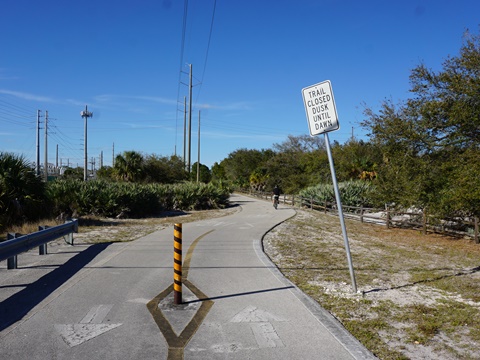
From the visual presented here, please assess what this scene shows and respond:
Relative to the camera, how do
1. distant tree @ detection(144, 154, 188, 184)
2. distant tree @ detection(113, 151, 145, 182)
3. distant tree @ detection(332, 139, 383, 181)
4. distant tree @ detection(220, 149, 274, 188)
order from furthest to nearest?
distant tree @ detection(220, 149, 274, 188), distant tree @ detection(144, 154, 188, 184), distant tree @ detection(113, 151, 145, 182), distant tree @ detection(332, 139, 383, 181)

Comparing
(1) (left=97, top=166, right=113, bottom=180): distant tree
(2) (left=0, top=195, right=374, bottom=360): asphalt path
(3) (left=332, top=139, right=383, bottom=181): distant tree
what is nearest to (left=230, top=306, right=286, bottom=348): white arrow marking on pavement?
(2) (left=0, top=195, right=374, bottom=360): asphalt path

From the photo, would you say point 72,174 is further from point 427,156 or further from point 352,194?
point 427,156

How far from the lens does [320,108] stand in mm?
7211

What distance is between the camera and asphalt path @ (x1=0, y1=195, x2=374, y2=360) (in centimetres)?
469

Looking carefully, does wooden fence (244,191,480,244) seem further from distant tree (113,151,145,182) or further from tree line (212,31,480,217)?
distant tree (113,151,145,182)

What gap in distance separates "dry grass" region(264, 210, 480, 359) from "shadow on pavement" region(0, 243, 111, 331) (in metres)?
4.22

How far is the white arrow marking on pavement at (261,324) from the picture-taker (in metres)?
4.96

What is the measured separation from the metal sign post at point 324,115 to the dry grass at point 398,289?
814 mm

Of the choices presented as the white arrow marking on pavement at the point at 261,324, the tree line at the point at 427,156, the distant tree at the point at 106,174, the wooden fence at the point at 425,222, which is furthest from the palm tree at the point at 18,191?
the distant tree at the point at 106,174

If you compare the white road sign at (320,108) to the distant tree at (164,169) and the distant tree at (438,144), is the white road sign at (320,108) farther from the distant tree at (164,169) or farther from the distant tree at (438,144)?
the distant tree at (164,169)

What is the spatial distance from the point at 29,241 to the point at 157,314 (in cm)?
419

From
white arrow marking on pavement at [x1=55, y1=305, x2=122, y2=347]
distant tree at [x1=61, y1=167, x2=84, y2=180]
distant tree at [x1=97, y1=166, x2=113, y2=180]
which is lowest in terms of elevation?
white arrow marking on pavement at [x1=55, y1=305, x2=122, y2=347]

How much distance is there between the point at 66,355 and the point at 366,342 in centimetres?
328

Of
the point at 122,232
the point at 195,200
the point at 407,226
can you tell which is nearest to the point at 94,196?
the point at 122,232
